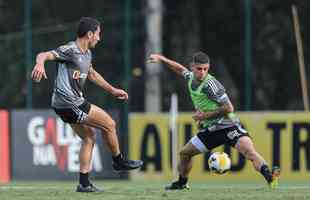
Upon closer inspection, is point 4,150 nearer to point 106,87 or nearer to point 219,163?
point 219,163

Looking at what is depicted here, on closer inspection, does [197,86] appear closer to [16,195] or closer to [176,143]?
[16,195]

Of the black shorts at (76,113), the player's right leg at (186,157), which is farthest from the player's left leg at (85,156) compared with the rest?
the player's right leg at (186,157)

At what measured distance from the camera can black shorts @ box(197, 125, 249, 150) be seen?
15344 millimetres

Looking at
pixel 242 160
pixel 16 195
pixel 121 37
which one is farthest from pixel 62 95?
pixel 121 37

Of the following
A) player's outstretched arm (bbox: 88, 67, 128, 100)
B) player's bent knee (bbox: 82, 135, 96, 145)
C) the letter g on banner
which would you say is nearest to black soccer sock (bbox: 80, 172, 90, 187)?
player's bent knee (bbox: 82, 135, 96, 145)

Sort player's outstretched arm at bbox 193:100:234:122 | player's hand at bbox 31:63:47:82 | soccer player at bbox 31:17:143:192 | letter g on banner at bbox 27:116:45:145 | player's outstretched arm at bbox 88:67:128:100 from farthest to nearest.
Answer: letter g on banner at bbox 27:116:45:145
player's outstretched arm at bbox 193:100:234:122
player's outstretched arm at bbox 88:67:128:100
soccer player at bbox 31:17:143:192
player's hand at bbox 31:63:47:82

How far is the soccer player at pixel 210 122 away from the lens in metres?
15.1

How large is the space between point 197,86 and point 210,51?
48.2 ft

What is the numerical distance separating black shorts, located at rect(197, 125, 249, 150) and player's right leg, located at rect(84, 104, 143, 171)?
1090 millimetres

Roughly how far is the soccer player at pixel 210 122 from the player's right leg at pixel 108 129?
0.98 meters

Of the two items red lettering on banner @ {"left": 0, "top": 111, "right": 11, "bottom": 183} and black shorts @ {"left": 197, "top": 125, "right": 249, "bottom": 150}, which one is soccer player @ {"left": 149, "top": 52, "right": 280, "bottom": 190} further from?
red lettering on banner @ {"left": 0, "top": 111, "right": 11, "bottom": 183}

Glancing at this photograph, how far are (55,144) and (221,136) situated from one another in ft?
30.6

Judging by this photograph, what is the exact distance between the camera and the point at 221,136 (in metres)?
15.3

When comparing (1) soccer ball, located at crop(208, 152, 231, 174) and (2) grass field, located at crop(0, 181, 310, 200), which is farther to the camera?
(1) soccer ball, located at crop(208, 152, 231, 174)
